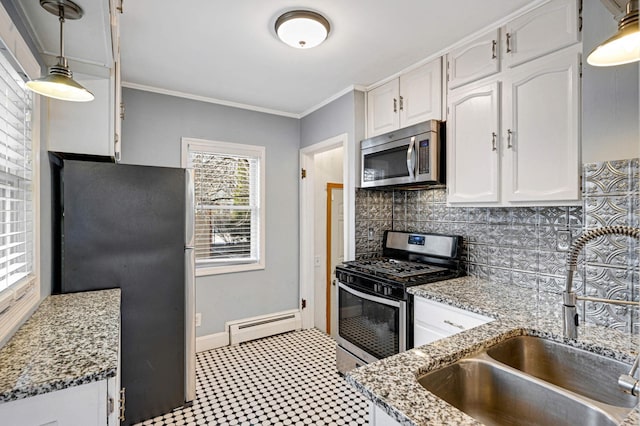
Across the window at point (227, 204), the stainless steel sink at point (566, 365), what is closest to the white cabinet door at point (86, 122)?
the window at point (227, 204)

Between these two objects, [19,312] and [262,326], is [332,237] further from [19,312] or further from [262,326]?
[19,312]

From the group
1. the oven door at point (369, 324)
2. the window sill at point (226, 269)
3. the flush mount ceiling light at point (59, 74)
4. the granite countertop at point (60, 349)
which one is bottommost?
the oven door at point (369, 324)

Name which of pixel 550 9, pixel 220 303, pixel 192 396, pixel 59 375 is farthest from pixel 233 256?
pixel 550 9

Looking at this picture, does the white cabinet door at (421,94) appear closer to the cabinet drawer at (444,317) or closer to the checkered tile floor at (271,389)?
the cabinet drawer at (444,317)

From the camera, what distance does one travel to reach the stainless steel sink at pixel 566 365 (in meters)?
1.15

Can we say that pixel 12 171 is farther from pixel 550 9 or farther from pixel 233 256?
pixel 550 9

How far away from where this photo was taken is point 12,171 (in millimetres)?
1334

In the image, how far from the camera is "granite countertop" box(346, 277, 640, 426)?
786mm

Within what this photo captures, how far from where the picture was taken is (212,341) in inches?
126

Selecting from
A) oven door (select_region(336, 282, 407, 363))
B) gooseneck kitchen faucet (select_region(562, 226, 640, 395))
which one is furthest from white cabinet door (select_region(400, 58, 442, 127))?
gooseneck kitchen faucet (select_region(562, 226, 640, 395))

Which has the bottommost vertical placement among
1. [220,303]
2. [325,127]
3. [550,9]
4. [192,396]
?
[192,396]

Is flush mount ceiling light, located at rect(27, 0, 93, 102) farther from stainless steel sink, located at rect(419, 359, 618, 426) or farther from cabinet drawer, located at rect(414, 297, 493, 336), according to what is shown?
cabinet drawer, located at rect(414, 297, 493, 336)

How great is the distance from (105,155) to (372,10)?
175 centimetres

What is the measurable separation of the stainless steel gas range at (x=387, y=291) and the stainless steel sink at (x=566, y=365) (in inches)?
31.3
